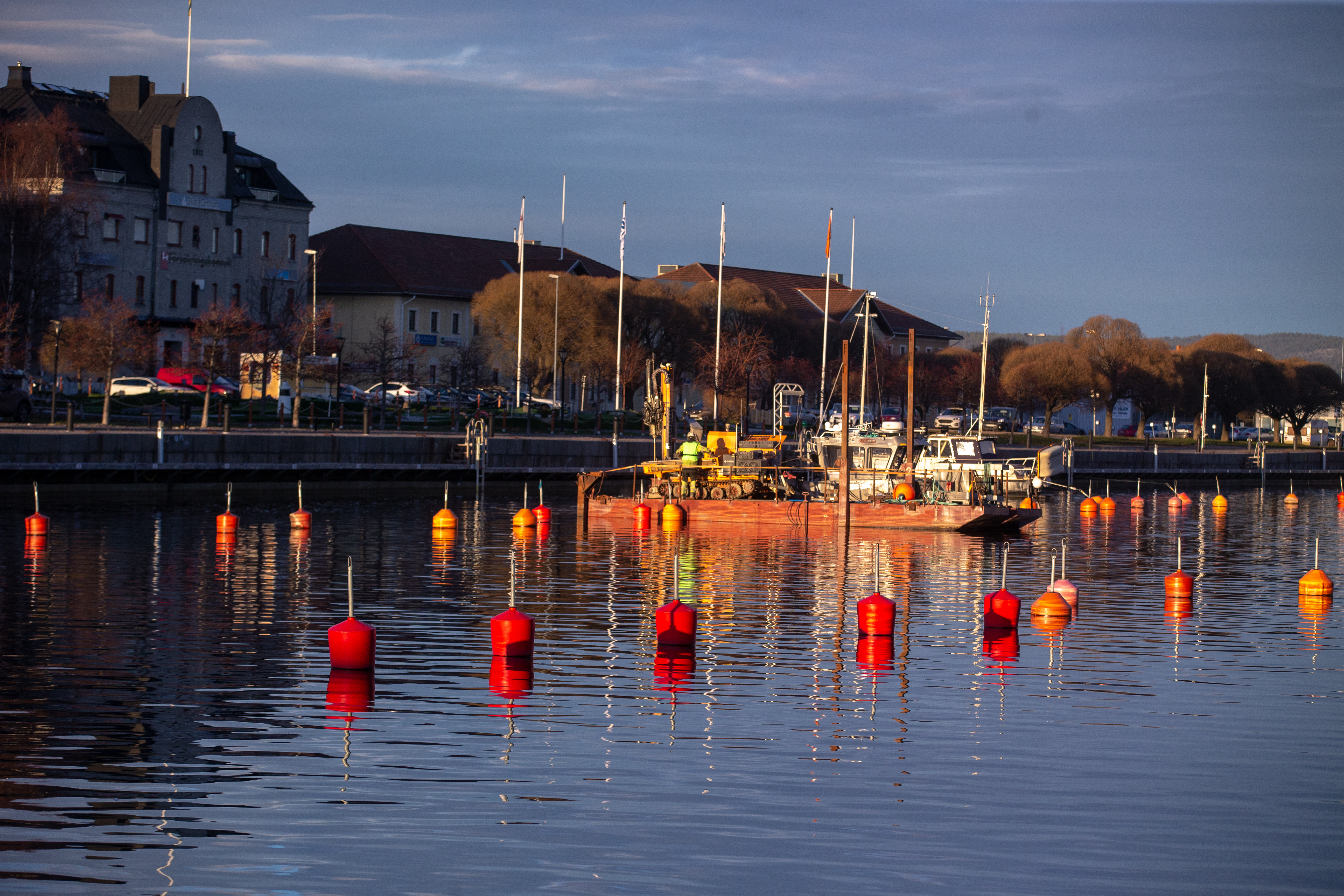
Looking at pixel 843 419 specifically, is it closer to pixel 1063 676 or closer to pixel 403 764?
pixel 1063 676

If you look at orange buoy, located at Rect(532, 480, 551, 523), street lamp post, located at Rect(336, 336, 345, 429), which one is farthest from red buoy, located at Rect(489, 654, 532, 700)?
street lamp post, located at Rect(336, 336, 345, 429)

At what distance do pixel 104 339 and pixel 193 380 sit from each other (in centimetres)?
773

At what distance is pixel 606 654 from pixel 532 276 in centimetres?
7773

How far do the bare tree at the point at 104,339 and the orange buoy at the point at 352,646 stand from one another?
1972 inches

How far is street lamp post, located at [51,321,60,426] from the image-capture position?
61312 millimetres

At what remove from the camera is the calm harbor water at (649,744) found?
12531mm

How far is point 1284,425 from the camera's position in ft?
560

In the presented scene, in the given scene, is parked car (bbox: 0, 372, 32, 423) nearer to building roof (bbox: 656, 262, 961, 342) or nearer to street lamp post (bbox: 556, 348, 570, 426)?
street lamp post (bbox: 556, 348, 570, 426)

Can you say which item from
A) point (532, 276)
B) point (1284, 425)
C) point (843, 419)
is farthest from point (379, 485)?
point (1284, 425)

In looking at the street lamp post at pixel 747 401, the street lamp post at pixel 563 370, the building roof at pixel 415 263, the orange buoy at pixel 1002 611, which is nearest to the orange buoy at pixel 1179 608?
the orange buoy at pixel 1002 611

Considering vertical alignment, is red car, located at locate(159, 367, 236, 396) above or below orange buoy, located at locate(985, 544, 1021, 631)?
above

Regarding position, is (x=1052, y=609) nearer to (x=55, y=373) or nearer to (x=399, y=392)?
(x=55, y=373)

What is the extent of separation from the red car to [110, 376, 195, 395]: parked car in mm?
935

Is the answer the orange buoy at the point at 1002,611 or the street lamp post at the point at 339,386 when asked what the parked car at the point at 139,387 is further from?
the orange buoy at the point at 1002,611
